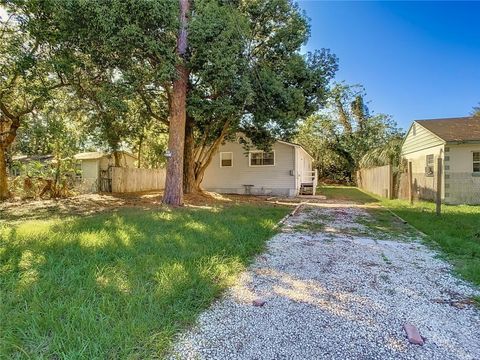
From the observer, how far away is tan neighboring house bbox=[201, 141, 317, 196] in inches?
634

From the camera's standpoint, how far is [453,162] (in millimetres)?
12516

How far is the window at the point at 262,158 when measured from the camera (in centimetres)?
1646

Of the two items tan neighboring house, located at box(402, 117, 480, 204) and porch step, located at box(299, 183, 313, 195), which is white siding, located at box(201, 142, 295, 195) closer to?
porch step, located at box(299, 183, 313, 195)

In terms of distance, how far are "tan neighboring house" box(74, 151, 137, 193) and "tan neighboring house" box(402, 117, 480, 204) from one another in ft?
53.4

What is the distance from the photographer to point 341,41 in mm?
14594

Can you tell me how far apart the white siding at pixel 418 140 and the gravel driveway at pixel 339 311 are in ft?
34.6

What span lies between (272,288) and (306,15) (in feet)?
38.7

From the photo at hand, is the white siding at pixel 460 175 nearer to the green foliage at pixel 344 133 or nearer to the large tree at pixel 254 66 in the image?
the large tree at pixel 254 66

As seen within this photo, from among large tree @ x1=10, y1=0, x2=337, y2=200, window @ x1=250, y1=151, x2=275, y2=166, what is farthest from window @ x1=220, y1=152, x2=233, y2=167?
large tree @ x1=10, y1=0, x2=337, y2=200

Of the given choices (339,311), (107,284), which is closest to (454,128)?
(339,311)

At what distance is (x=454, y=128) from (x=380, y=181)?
4285 mm

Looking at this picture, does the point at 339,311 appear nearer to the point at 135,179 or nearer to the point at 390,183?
the point at 390,183

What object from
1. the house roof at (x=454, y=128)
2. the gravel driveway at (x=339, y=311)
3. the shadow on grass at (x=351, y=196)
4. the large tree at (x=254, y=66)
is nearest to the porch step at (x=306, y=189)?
the shadow on grass at (x=351, y=196)

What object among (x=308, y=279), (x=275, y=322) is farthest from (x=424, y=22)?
(x=275, y=322)
